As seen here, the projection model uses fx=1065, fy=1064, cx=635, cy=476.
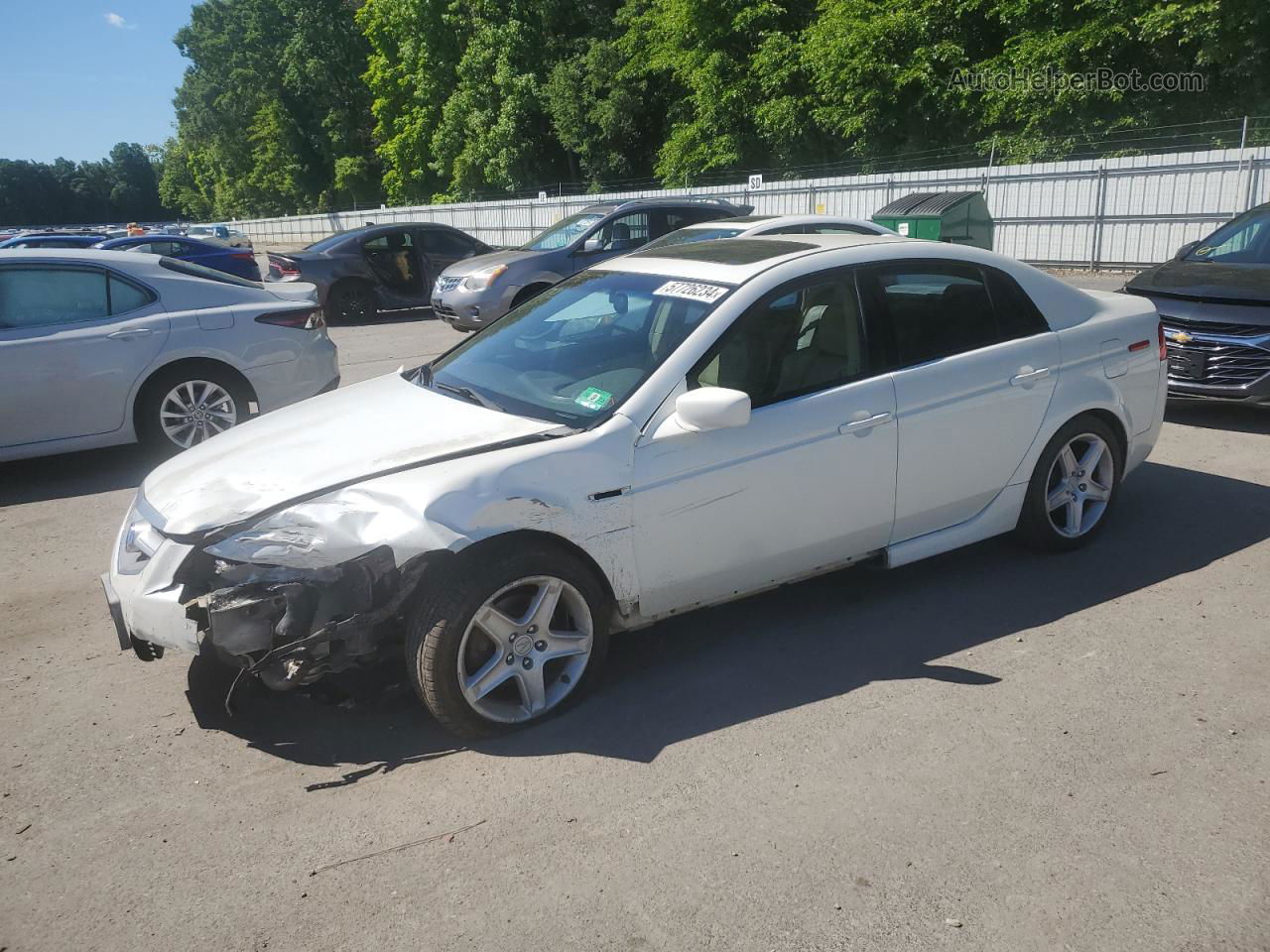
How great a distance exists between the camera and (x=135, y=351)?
721 cm

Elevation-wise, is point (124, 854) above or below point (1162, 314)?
below

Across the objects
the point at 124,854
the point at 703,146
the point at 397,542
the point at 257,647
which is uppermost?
the point at 703,146

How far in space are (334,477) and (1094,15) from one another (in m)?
29.6

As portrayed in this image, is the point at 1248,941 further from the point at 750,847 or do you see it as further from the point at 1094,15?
the point at 1094,15

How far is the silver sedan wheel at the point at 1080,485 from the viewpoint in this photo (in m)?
5.06

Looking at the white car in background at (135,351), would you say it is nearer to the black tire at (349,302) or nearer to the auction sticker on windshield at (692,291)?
the auction sticker on windshield at (692,291)

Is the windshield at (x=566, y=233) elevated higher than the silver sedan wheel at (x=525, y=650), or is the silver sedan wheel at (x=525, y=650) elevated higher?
the windshield at (x=566, y=233)

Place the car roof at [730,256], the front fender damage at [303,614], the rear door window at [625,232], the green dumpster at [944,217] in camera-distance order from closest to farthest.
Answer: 1. the front fender damage at [303,614]
2. the car roof at [730,256]
3. the rear door window at [625,232]
4. the green dumpster at [944,217]

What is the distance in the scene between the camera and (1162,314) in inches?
302

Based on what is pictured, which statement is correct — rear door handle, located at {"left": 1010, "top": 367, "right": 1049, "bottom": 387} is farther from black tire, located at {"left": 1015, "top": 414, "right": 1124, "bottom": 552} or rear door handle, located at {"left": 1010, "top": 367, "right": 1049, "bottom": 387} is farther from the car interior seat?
the car interior seat

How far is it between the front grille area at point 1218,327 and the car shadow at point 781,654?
201 centimetres

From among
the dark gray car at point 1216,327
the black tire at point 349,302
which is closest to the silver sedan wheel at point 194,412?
the dark gray car at point 1216,327

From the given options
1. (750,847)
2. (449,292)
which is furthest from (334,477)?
(449,292)

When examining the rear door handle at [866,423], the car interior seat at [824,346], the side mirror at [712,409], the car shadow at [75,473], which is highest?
the car interior seat at [824,346]
